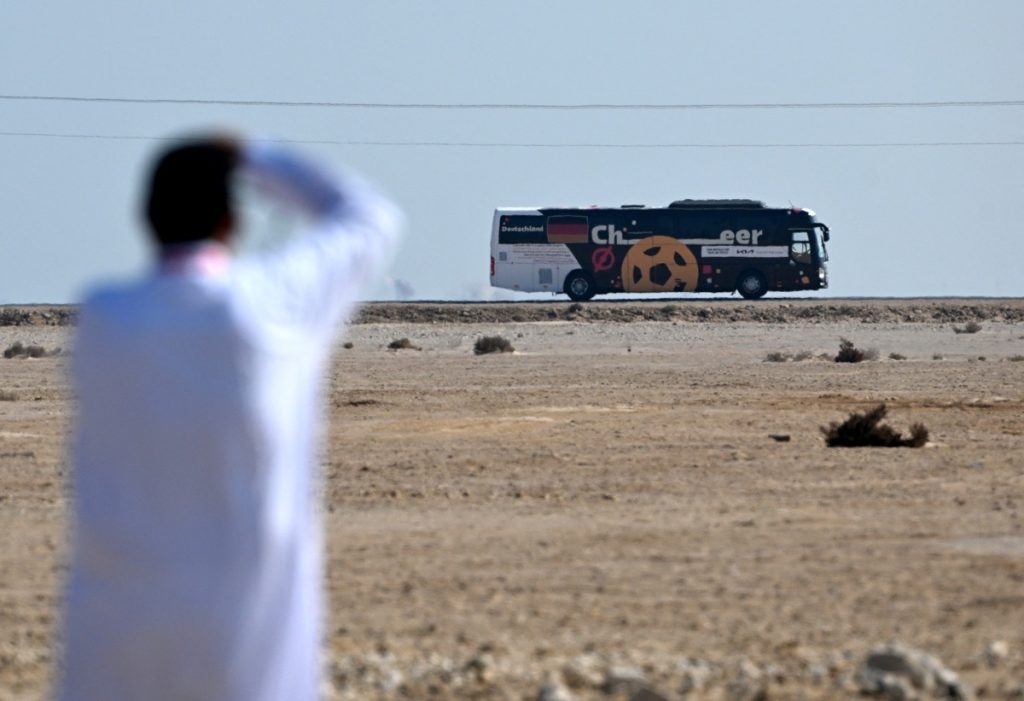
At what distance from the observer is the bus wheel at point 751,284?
212 ft

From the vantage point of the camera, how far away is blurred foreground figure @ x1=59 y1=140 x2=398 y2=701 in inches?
149

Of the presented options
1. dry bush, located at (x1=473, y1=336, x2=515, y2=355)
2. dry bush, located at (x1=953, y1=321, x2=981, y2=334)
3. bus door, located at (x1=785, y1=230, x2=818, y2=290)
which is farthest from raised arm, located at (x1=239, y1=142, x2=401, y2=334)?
bus door, located at (x1=785, y1=230, x2=818, y2=290)

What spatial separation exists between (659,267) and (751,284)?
121 inches

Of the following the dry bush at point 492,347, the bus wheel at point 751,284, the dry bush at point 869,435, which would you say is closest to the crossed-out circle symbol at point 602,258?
the bus wheel at point 751,284

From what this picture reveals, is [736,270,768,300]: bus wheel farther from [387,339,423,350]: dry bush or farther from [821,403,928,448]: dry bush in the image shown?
[821,403,928,448]: dry bush

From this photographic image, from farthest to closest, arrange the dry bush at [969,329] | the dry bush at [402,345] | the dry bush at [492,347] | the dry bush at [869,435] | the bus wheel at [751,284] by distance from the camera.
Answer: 1. the bus wheel at [751,284]
2. the dry bush at [969,329]
3. the dry bush at [402,345]
4. the dry bush at [492,347]
5. the dry bush at [869,435]

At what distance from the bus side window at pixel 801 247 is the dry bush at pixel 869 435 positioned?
146 feet

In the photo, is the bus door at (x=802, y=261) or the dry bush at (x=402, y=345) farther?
the bus door at (x=802, y=261)

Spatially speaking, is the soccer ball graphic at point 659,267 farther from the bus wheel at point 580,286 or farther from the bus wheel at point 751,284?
the bus wheel at point 751,284

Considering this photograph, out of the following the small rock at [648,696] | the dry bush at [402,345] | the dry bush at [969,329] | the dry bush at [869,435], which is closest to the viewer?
the small rock at [648,696]

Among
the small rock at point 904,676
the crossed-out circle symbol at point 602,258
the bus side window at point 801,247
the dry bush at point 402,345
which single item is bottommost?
the dry bush at point 402,345

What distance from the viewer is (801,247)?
64438mm

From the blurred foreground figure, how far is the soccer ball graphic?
60.9 meters

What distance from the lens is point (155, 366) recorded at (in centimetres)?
379
